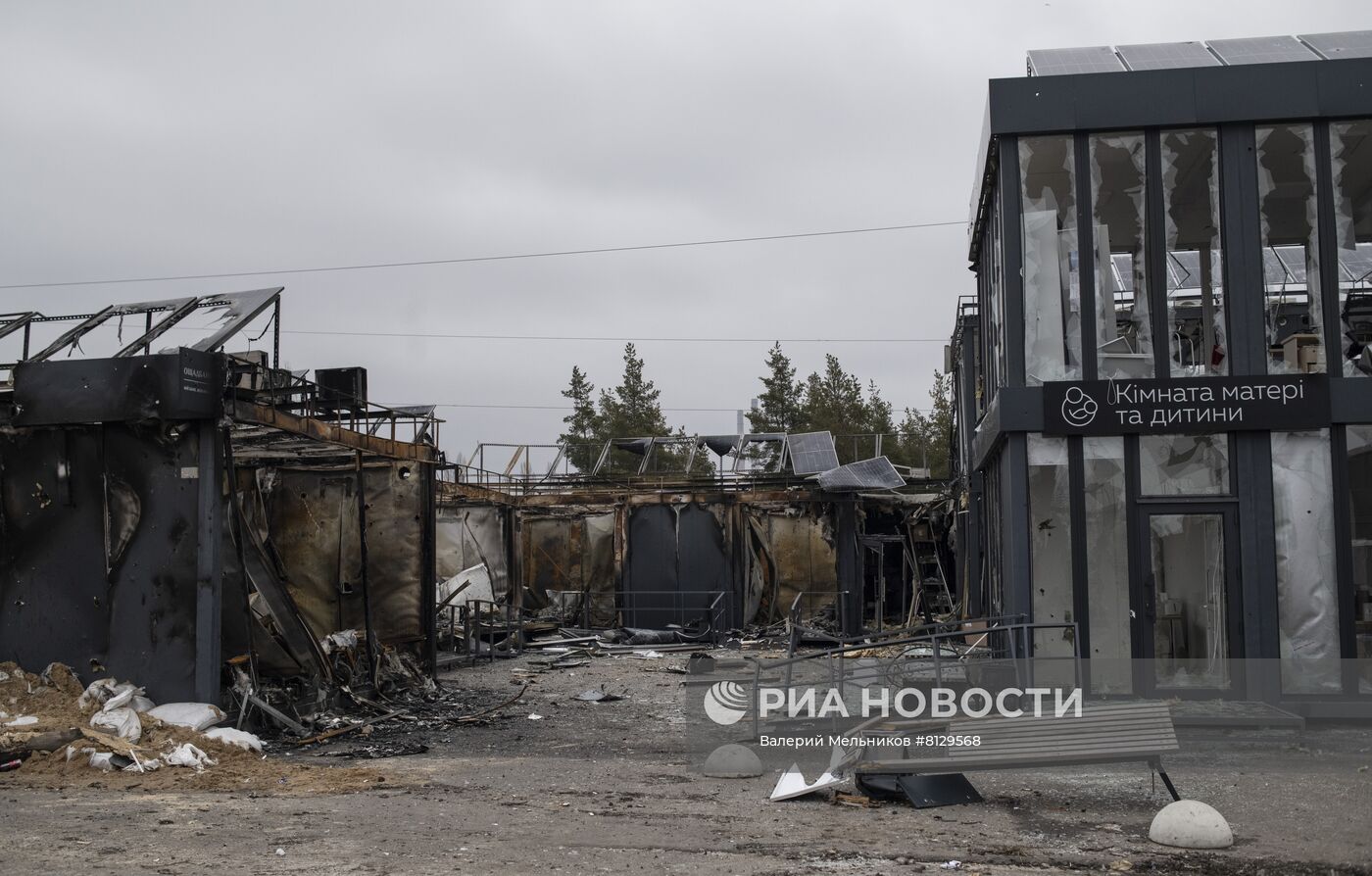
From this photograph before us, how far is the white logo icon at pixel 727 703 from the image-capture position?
46.5 ft

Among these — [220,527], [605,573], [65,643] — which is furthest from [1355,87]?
[605,573]

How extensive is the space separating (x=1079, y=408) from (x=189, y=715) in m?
10.5

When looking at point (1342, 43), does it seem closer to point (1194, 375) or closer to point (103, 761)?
point (1194, 375)

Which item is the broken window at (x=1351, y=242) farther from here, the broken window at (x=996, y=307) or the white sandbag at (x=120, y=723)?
the white sandbag at (x=120, y=723)

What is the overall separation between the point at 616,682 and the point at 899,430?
145 ft

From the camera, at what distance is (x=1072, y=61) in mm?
15664

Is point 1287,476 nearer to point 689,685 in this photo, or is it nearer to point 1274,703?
point 1274,703

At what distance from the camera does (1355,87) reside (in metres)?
14.3

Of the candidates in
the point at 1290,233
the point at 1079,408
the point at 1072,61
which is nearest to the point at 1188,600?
the point at 1079,408

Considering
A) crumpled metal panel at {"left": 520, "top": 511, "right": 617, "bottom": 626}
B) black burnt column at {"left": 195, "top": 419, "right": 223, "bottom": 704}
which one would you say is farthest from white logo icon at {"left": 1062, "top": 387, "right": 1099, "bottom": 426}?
crumpled metal panel at {"left": 520, "top": 511, "right": 617, "bottom": 626}

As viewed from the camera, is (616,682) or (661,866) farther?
(616,682)

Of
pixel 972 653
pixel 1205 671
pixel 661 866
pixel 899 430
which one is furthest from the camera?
pixel 899 430

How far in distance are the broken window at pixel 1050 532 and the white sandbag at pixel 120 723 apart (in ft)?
32.8

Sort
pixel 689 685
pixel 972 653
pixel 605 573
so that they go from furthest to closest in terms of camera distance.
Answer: pixel 605 573 → pixel 689 685 → pixel 972 653
